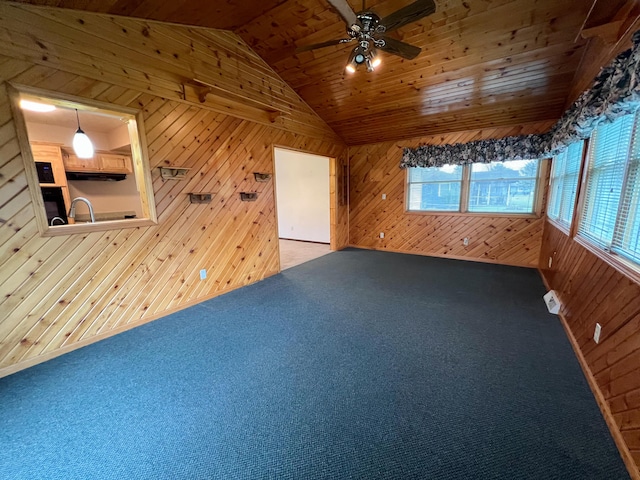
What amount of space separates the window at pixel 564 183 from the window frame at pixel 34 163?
4609mm

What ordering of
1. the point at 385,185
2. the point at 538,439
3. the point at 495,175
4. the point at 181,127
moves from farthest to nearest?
1. the point at 385,185
2. the point at 495,175
3. the point at 181,127
4. the point at 538,439

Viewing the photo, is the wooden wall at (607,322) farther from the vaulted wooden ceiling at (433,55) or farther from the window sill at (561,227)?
the vaulted wooden ceiling at (433,55)

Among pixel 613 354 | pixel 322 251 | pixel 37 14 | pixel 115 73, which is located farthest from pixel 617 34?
pixel 322 251

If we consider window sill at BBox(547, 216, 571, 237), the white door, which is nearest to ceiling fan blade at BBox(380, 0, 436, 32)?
window sill at BBox(547, 216, 571, 237)

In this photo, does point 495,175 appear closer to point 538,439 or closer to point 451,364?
point 451,364

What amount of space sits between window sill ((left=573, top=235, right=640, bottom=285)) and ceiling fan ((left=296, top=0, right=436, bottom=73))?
2077mm

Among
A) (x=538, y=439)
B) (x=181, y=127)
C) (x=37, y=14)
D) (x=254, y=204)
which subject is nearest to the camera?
(x=538, y=439)

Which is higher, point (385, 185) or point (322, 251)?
point (385, 185)

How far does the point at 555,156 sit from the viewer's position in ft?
13.1

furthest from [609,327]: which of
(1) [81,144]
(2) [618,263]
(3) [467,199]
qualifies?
(1) [81,144]

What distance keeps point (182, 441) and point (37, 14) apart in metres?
3.22

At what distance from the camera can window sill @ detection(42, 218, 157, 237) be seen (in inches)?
86.0

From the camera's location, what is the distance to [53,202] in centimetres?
434

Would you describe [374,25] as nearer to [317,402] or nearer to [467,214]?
[317,402]
